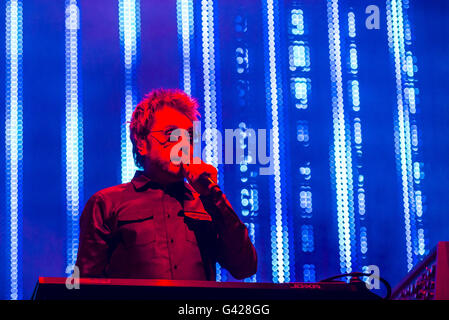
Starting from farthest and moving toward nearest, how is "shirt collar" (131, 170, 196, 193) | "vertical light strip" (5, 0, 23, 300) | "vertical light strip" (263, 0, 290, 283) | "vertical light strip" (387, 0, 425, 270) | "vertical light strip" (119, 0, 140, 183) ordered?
"vertical light strip" (387, 0, 425, 270) < "vertical light strip" (263, 0, 290, 283) < "vertical light strip" (119, 0, 140, 183) < "vertical light strip" (5, 0, 23, 300) < "shirt collar" (131, 170, 196, 193)

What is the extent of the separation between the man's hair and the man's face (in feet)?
0.05

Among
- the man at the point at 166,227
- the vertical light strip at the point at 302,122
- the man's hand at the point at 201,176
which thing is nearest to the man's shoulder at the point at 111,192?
the man at the point at 166,227

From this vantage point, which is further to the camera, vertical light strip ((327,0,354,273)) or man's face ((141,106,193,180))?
vertical light strip ((327,0,354,273))

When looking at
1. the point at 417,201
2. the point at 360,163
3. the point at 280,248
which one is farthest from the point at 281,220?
the point at 417,201

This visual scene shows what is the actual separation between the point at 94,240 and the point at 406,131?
107 inches

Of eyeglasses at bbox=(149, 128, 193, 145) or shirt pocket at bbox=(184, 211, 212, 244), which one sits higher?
eyeglasses at bbox=(149, 128, 193, 145)

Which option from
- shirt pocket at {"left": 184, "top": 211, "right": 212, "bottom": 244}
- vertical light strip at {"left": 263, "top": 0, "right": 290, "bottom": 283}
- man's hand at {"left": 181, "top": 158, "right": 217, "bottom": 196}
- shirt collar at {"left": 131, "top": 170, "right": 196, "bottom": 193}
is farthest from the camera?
vertical light strip at {"left": 263, "top": 0, "right": 290, "bottom": 283}

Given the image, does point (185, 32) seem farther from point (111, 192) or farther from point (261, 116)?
point (111, 192)

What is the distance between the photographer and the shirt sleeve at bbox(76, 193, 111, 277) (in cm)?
235

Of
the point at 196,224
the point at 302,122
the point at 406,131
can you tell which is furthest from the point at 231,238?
the point at 406,131

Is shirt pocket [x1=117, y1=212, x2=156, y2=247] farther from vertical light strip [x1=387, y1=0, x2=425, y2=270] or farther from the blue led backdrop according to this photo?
vertical light strip [x1=387, y1=0, x2=425, y2=270]

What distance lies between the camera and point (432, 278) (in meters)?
1.57

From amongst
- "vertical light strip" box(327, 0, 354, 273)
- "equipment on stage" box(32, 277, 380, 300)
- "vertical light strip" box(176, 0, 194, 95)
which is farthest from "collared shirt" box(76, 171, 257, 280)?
"vertical light strip" box(327, 0, 354, 273)

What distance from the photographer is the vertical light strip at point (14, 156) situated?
158 inches
